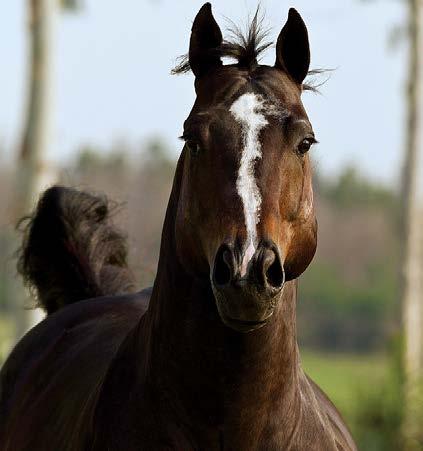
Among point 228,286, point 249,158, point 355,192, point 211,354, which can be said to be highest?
point 249,158

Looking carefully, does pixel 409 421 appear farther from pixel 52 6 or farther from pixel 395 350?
pixel 52 6

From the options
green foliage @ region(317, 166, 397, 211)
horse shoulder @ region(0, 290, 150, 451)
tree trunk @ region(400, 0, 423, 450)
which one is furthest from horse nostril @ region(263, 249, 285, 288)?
green foliage @ region(317, 166, 397, 211)

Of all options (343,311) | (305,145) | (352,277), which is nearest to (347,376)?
(343,311)

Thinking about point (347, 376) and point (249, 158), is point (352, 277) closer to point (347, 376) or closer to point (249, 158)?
point (347, 376)

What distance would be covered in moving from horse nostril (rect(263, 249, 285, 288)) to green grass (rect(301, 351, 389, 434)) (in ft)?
32.9

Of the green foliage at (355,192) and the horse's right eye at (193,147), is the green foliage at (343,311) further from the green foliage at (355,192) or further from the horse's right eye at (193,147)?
the horse's right eye at (193,147)

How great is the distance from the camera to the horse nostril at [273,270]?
11.9 ft

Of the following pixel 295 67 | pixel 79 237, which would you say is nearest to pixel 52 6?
pixel 79 237

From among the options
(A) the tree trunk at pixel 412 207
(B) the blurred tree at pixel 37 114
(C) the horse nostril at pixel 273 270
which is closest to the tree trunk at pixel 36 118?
(B) the blurred tree at pixel 37 114

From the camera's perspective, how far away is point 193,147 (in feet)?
13.3

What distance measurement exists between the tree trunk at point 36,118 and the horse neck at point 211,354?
848cm

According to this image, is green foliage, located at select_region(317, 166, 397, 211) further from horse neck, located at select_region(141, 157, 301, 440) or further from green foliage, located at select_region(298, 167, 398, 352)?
horse neck, located at select_region(141, 157, 301, 440)

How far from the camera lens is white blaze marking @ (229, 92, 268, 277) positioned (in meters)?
3.70

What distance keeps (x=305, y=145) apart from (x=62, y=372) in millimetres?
2012
